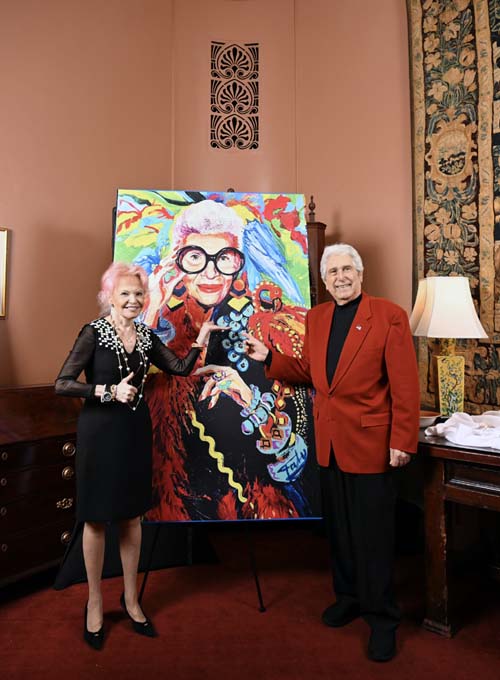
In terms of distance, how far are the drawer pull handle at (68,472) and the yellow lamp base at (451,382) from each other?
6.59 ft

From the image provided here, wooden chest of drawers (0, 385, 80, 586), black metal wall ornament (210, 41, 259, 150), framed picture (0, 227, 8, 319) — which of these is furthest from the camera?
black metal wall ornament (210, 41, 259, 150)

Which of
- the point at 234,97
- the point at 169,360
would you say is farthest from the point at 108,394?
the point at 234,97

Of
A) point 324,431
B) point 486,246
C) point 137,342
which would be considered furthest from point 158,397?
point 486,246

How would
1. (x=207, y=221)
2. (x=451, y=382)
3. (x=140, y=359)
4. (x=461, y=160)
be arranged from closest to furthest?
(x=140, y=359), (x=207, y=221), (x=451, y=382), (x=461, y=160)

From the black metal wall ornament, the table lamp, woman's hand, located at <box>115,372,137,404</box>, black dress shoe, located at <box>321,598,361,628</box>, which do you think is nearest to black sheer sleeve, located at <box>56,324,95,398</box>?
woman's hand, located at <box>115,372,137,404</box>

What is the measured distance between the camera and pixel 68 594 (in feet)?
9.14

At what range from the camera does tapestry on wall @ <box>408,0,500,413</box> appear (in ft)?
9.72

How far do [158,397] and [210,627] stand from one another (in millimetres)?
1039

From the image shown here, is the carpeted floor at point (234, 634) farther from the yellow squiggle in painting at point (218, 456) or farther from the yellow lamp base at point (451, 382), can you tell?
the yellow lamp base at point (451, 382)

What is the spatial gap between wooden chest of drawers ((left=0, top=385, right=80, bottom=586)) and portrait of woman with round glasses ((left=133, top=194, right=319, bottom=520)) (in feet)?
2.36

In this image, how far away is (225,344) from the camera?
256 cm

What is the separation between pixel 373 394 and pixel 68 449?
1680 millimetres

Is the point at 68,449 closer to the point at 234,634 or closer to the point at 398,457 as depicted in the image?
the point at 234,634

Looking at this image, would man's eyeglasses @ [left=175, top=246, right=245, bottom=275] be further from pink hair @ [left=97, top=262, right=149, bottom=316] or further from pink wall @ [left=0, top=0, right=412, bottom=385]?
pink wall @ [left=0, top=0, right=412, bottom=385]
